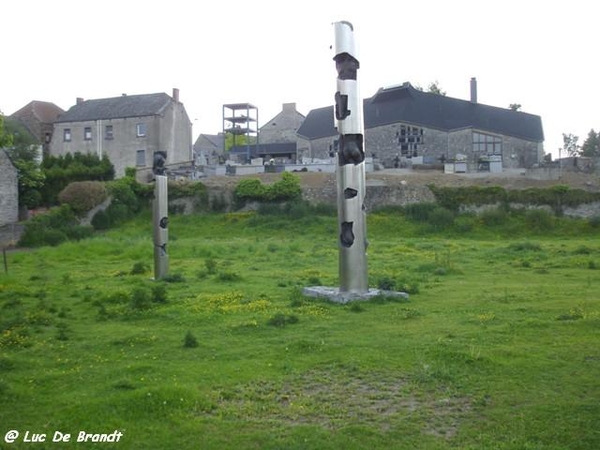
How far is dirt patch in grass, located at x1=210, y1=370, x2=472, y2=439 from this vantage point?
6891 millimetres

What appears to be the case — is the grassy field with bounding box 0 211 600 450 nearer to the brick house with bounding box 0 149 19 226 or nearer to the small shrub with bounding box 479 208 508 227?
the small shrub with bounding box 479 208 508 227

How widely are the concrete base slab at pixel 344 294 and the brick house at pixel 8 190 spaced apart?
29294mm

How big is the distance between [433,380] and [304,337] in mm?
2836

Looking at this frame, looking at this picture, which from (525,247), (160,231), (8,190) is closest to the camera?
(160,231)

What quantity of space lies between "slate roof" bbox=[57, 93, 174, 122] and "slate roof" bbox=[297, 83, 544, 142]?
15122 millimetres

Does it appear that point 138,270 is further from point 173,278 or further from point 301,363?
point 301,363

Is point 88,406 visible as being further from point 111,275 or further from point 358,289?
point 111,275

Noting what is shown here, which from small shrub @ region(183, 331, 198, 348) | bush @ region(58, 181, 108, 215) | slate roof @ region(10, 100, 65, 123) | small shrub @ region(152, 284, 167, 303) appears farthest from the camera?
slate roof @ region(10, 100, 65, 123)

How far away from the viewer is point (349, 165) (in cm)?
1463

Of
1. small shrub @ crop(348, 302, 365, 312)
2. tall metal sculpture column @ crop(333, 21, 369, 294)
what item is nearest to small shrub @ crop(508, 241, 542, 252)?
tall metal sculpture column @ crop(333, 21, 369, 294)

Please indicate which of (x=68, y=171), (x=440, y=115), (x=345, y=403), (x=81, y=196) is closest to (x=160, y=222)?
(x=345, y=403)

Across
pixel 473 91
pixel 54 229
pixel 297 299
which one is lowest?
pixel 297 299

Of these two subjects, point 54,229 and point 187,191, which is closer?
point 54,229

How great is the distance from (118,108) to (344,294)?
53.7 metres
